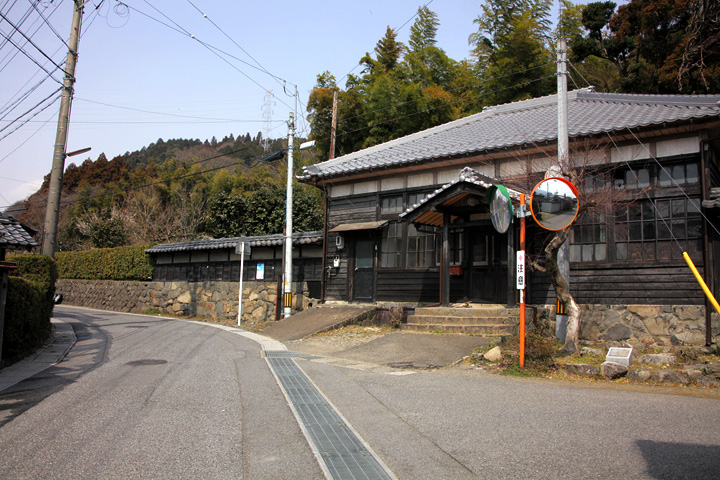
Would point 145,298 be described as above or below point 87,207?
below

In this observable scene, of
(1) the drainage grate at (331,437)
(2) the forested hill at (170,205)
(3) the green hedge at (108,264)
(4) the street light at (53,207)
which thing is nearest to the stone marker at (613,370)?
(1) the drainage grate at (331,437)

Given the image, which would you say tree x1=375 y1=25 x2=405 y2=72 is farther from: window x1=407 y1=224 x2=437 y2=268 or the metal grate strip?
the metal grate strip

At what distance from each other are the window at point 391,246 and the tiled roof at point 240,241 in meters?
3.06

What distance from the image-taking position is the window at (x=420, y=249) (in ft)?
50.5

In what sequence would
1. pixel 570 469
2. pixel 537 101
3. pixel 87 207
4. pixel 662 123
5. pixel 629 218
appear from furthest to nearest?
pixel 87 207
pixel 537 101
pixel 629 218
pixel 662 123
pixel 570 469

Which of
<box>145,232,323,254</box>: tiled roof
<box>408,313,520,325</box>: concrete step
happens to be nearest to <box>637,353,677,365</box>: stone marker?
<box>408,313,520,325</box>: concrete step

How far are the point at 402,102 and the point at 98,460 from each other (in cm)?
2533

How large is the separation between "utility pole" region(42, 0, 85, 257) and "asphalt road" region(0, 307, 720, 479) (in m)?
6.23

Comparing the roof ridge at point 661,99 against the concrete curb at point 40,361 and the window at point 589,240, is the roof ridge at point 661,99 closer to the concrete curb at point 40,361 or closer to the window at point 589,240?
the window at point 589,240

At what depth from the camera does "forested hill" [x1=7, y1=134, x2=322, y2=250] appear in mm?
31000

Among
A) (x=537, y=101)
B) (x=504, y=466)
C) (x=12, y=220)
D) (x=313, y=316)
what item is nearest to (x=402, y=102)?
(x=537, y=101)

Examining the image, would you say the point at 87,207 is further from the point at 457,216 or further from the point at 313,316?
the point at 457,216

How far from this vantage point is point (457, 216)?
1450cm

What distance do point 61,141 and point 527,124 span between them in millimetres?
13583
